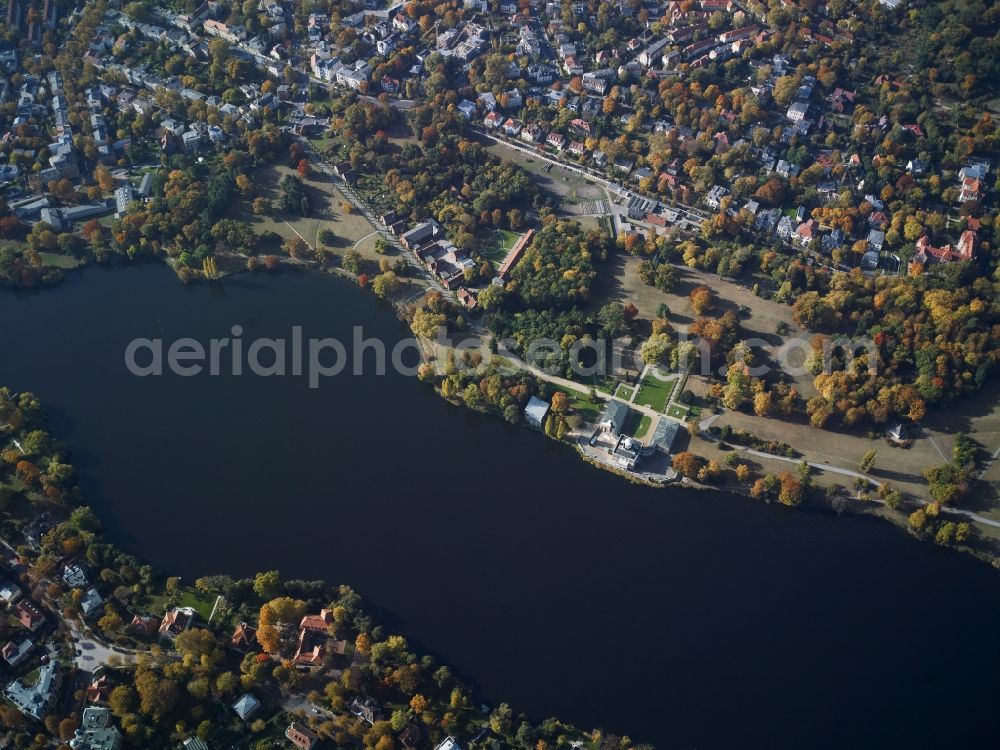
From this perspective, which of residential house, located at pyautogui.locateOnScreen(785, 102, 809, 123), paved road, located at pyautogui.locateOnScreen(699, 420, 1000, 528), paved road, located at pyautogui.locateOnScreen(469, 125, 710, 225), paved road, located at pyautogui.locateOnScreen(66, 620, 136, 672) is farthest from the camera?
residential house, located at pyautogui.locateOnScreen(785, 102, 809, 123)

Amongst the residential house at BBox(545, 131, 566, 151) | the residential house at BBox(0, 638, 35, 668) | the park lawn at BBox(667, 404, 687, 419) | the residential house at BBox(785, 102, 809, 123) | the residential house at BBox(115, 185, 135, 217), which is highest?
the residential house at BBox(785, 102, 809, 123)

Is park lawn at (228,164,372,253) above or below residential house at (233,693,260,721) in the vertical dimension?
above

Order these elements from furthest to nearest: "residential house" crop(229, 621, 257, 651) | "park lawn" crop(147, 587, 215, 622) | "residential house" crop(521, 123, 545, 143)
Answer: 1. "residential house" crop(521, 123, 545, 143)
2. "park lawn" crop(147, 587, 215, 622)
3. "residential house" crop(229, 621, 257, 651)

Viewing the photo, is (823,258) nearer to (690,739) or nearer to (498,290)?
(498,290)

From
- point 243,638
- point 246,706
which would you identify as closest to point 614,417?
point 243,638

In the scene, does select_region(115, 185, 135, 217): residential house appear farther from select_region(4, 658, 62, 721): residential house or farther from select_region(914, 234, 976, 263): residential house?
select_region(914, 234, 976, 263): residential house

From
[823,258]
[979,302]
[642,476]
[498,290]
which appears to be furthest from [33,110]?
[979,302]

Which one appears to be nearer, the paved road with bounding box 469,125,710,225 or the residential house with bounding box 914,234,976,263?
the residential house with bounding box 914,234,976,263

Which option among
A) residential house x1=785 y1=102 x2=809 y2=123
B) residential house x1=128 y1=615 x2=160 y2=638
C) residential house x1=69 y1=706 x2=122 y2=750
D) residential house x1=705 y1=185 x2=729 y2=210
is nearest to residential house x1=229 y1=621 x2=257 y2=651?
residential house x1=128 y1=615 x2=160 y2=638
